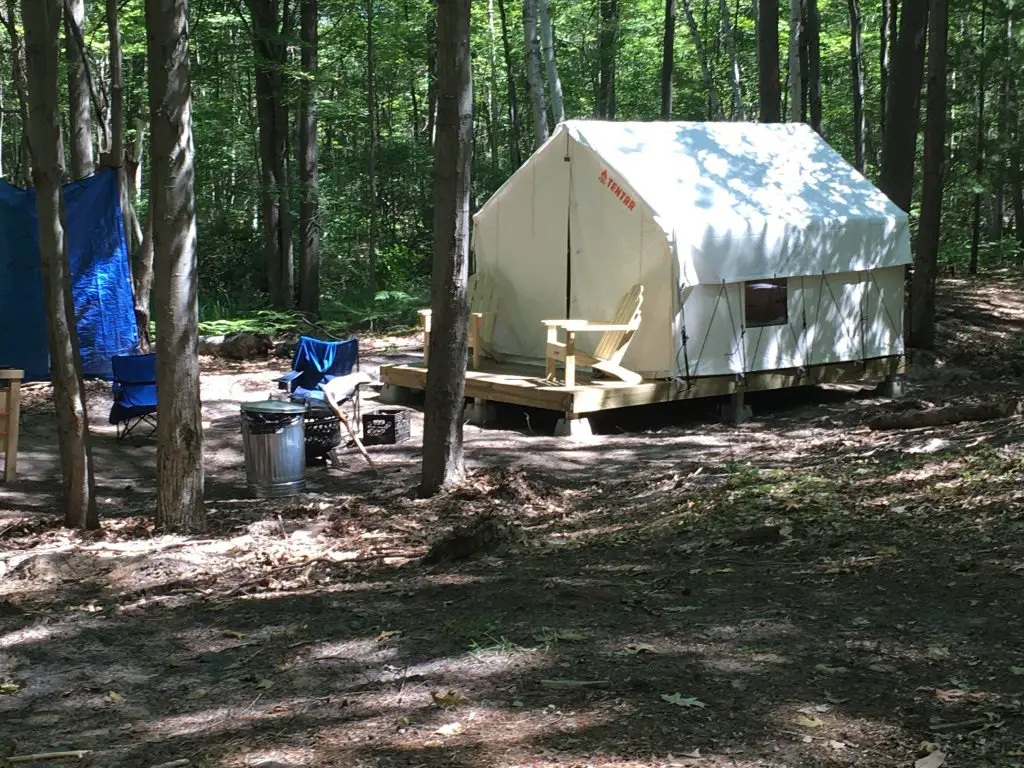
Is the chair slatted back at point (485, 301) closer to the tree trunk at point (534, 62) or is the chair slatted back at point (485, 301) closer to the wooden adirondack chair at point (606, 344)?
the wooden adirondack chair at point (606, 344)

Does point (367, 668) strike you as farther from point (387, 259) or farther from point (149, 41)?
point (387, 259)

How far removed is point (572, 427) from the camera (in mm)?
10750

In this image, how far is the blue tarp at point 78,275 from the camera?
35.7 ft

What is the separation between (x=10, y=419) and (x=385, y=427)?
134 inches

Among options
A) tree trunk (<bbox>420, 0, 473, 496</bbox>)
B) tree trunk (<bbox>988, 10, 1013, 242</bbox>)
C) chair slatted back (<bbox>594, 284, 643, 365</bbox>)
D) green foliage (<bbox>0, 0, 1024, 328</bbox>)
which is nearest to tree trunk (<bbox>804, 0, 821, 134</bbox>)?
green foliage (<bbox>0, 0, 1024, 328</bbox>)

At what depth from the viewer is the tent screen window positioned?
1195 cm

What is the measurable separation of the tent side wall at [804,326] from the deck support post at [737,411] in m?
0.29

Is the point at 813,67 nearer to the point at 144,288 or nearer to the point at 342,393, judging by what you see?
the point at 144,288

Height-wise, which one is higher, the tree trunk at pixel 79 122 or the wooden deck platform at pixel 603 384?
the tree trunk at pixel 79 122

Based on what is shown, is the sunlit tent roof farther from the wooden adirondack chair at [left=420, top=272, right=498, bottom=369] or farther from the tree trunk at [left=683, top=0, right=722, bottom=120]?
the tree trunk at [left=683, top=0, right=722, bottom=120]

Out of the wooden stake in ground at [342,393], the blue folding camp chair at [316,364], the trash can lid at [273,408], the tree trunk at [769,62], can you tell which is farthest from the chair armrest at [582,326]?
the tree trunk at [769,62]

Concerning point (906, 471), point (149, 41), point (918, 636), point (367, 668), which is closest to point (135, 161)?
point (149, 41)

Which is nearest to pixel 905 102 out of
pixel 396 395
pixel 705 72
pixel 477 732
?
pixel 396 395

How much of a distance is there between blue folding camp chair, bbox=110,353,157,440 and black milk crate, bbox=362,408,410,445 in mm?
1987
